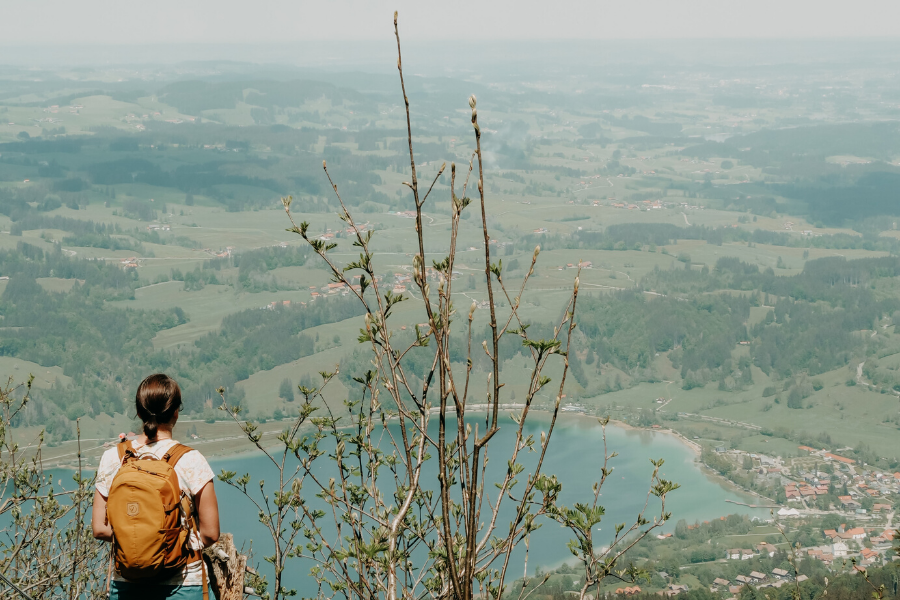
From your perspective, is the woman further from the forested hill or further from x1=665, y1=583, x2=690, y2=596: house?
the forested hill

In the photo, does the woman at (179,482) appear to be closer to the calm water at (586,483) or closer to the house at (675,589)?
the calm water at (586,483)

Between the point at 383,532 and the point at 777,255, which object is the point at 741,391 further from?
the point at 383,532

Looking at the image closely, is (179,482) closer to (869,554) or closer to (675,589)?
(675,589)

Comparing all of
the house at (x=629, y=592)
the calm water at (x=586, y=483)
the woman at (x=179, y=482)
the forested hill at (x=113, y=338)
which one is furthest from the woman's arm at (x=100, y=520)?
the forested hill at (x=113, y=338)

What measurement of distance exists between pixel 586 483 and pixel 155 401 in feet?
94.8

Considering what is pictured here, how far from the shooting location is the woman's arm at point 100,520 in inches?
82.8

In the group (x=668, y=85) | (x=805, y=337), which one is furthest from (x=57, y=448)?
(x=668, y=85)

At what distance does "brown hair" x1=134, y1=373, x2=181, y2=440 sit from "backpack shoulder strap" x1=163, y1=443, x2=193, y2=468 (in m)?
0.06

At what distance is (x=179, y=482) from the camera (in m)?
2.09

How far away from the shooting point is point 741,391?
4912 cm

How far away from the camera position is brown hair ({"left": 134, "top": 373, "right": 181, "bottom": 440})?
6.81 feet

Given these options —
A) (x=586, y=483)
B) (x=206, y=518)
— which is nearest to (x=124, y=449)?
(x=206, y=518)

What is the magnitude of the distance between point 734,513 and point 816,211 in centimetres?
6406

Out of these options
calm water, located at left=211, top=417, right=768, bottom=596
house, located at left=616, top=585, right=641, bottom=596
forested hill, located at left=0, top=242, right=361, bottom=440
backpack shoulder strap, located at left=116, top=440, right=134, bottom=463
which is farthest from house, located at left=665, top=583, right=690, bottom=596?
forested hill, located at left=0, top=242, right=361, bottom=440
